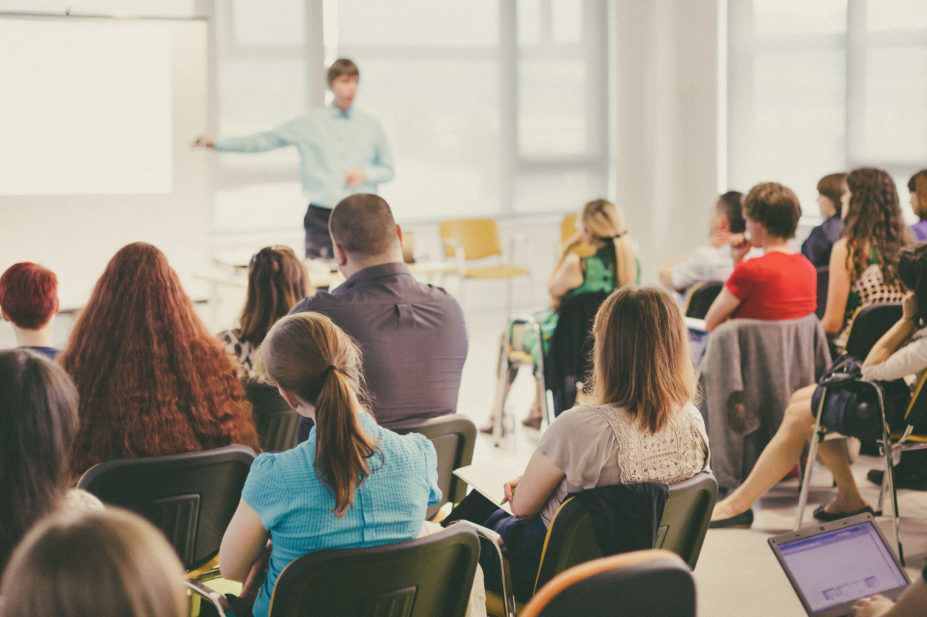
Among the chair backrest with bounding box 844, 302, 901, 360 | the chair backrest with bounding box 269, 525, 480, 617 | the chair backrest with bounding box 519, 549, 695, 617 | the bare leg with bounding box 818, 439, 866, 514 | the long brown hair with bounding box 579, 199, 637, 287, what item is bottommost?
the bare leg with bounding box 818, 439, 866, 514

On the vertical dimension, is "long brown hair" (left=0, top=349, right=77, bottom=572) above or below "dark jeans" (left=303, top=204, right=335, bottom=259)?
below

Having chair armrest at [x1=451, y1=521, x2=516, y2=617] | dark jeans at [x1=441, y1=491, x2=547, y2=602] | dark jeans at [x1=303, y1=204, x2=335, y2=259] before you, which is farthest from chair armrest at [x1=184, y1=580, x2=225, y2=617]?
dark jeans at [x1=303, y1=204, x2=335, y2=259]

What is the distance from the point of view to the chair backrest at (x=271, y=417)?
9.35ft

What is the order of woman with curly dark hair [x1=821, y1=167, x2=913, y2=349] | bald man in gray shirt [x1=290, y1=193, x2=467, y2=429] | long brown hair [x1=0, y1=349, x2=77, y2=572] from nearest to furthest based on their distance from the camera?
long brown hair [x1=0, y1=349, x2=77, y2=572] → bald man in gray shirt [x1=290, y1=193, x2=467, y2=429] → woman with curly dark hair [x1=821, y1=167, x2=913, y2=349]

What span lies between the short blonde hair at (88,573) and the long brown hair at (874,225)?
11.9 ft

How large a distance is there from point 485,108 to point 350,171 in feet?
8.85

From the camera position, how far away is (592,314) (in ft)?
13.9

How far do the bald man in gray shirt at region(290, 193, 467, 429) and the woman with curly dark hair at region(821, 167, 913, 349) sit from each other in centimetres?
196

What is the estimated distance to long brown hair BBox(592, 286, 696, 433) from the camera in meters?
2.10

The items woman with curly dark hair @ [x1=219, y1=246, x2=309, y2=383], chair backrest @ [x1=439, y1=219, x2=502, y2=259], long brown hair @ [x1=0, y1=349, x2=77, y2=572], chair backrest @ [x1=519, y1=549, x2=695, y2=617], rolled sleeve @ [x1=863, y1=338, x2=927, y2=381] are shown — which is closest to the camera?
chair backrest @ [x1=519, y1=549, x2=695, y2=617]

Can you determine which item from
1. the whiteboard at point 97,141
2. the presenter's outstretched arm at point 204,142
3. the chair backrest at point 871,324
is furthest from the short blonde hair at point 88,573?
the whiteboard at point 97,141

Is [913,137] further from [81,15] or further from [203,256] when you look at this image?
[81,15]

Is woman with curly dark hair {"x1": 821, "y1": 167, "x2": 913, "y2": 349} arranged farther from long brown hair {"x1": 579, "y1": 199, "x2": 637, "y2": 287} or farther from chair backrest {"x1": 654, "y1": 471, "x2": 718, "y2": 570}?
chair backrest {"x1": 654, "y1": 471, "x2": 718, "y2": 570}

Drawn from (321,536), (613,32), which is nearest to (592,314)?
(321,536)
